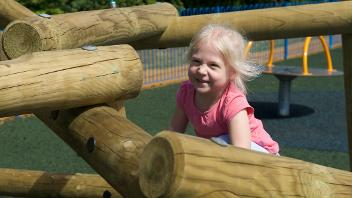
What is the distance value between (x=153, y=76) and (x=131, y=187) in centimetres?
985

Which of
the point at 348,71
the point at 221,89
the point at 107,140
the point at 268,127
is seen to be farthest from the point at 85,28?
the point at 268,127

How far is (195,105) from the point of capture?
115 inches

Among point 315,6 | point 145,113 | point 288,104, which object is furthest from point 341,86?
point 315,6

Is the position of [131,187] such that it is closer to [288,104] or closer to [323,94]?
[288,104]

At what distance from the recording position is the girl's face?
2.67 meters

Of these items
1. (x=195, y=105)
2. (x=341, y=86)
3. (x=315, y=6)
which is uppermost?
(x=315, y=6)

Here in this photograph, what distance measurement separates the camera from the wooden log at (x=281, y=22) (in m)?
3.68

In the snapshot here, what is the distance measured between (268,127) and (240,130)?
6.40 meters

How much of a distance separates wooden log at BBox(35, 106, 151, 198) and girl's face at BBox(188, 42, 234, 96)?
0.35 metres

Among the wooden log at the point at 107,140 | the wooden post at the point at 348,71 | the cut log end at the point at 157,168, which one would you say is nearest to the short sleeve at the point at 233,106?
the wooden log at the point at 107,140

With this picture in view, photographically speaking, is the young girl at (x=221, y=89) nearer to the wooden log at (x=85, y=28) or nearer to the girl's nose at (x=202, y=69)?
the girl's nose at (x=202, y=69)

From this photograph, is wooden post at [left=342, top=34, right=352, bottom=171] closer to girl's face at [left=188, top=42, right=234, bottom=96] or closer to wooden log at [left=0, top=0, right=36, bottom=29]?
girl's face at [left=188, top=42, right=234, bottom=96]

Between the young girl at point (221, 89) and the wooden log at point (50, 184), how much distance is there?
1.18 meters

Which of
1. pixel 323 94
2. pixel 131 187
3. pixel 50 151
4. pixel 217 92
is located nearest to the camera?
pixel 131 187
